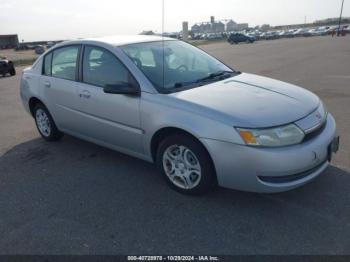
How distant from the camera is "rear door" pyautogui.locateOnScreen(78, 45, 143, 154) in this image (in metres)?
3.83

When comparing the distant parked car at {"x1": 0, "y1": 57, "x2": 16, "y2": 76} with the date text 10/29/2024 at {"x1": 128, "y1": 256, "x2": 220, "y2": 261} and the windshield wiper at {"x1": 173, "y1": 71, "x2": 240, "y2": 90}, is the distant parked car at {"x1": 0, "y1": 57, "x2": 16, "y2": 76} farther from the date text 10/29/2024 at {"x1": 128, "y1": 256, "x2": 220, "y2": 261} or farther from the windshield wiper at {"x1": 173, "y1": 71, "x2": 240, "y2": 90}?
the date text 10/29/2024 at {"x1": 128, "y1": 256, "x2": 220, "y2": 261}

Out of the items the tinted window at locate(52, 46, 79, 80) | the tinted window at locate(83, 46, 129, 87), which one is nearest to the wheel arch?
the tinted window at locate(83, 46, 129, 87)

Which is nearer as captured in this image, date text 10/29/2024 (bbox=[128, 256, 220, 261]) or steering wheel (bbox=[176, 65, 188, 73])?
date text 10/29/2024 (bbox=[128, 256, 220, 261])

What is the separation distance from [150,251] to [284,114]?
171cm

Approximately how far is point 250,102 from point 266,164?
69cm

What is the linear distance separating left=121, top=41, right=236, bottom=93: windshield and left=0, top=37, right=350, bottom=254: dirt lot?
1159 millimetres

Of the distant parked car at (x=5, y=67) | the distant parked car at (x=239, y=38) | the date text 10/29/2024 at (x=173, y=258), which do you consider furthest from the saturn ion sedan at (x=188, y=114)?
the distant parked car at (x=239, y=38)

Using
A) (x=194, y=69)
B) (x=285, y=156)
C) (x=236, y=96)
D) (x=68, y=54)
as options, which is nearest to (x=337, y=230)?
(x=285, y=156)

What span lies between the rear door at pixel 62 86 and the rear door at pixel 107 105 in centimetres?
17

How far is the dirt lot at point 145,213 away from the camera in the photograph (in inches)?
112

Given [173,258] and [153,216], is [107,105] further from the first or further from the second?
[173,258]

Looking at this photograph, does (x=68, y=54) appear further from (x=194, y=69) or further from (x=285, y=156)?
(x=285, y=156)

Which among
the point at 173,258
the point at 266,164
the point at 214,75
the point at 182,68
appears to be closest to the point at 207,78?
the point at 214,75

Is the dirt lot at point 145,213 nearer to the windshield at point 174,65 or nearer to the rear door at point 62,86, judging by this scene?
the rear door at point 62,86
